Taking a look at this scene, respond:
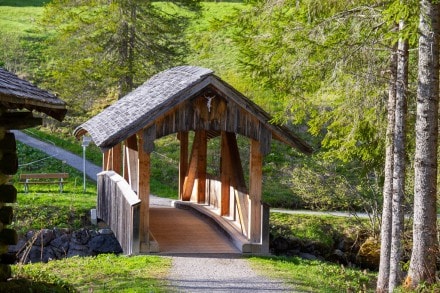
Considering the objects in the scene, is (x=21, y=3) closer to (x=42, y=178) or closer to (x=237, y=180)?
(x=42, y=178)

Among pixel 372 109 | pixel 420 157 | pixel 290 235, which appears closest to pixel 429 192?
pixel 420 157

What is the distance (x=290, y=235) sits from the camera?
1930 cm

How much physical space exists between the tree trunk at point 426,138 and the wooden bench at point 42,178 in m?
15.3

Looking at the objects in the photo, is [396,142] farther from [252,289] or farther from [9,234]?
[9,234]

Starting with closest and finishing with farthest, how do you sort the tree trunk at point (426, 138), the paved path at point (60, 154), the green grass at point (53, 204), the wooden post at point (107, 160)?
the tree trunk at point (426, 138)
the green grass at point (53, 204)
the wooden post at point (107, 160)
the paved path at point (60, 154)

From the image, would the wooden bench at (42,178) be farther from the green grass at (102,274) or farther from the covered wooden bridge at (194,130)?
the green grass at (102,274)

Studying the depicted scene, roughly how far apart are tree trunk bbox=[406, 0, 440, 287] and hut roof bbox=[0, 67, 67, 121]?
5.12m

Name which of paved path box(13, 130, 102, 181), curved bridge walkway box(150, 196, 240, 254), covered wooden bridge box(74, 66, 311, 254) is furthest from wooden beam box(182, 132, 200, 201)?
paved path box(13, 130, 102, 181)

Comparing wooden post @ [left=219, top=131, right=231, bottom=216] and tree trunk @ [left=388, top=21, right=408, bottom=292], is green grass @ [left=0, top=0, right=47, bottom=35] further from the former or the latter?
tree trunk @ [left=388, top=21, right=408, bottom=292]

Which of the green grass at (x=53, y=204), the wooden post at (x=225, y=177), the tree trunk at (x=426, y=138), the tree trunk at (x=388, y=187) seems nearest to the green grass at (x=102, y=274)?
the wooden post at (x=225, y=177)

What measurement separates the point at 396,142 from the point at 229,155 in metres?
5.48

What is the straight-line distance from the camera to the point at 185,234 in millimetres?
15953

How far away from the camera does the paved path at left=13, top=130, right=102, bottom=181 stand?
90.5 ft

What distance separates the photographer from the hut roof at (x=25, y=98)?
28.3 ft
